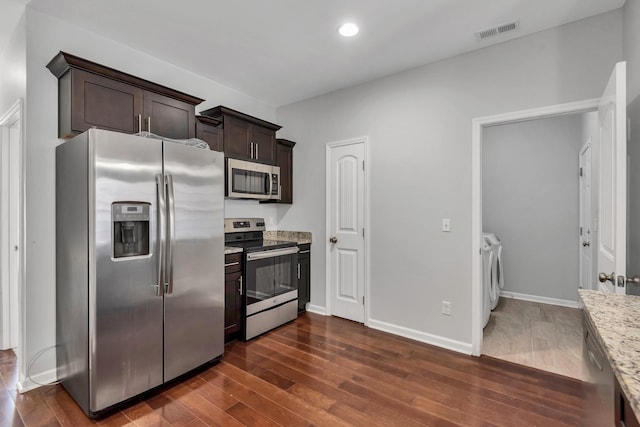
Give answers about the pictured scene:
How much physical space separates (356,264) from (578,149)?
3.38m

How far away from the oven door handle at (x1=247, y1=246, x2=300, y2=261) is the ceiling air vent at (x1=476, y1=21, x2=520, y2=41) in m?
2.74

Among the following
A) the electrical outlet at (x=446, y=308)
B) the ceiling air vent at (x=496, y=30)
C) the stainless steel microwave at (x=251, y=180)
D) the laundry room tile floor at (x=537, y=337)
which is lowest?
the laundry room tile floor at (x=537, y=337)

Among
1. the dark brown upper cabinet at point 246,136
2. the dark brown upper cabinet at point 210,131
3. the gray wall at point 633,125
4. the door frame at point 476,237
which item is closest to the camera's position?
the gray wall at point 633,125

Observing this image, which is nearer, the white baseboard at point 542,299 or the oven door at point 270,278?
the oven door at point 270,278

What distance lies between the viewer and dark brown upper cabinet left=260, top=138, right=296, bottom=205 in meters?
4.02

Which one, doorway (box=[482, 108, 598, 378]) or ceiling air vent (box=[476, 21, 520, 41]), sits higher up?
ceiling air vent (box=[476, 21, 520, 41])

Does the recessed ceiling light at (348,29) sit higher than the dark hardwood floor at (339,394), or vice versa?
the recessed ceiling light at (348,29)

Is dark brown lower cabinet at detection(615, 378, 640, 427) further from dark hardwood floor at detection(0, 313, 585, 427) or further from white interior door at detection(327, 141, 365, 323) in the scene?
white interior door at detection(327, 141, 365, 323)

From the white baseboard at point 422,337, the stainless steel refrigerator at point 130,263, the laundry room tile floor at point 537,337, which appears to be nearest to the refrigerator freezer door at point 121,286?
the stainless steel refrigerator at point 130,263

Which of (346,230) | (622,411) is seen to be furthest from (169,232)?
(622,411)

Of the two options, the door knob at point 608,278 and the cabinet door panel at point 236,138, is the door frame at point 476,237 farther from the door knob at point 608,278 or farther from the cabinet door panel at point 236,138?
the cabinet door panel at point 236,138

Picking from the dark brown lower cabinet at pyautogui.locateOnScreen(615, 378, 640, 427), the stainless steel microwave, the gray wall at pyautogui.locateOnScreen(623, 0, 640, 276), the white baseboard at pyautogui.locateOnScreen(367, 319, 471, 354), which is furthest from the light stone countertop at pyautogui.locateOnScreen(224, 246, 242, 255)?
the gray wall at pyautogui.locateOnScreen(623, 0, 640, 276)

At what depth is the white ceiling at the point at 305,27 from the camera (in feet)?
7.34

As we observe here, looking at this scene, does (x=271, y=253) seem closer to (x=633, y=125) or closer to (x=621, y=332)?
(x=621, y=332)
